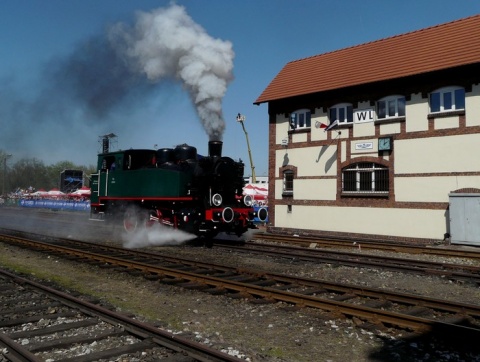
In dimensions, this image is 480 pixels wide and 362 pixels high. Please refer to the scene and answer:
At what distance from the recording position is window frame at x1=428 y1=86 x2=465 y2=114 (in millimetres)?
15961

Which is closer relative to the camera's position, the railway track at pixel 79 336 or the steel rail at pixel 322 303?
the railway track at pixel 79 336

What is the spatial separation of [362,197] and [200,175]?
7.93 m

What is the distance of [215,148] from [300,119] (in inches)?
301

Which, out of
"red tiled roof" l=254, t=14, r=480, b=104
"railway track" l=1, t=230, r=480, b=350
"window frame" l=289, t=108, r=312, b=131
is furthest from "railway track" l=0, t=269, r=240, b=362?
"window frame" l=289, t=108, r=312, b=131

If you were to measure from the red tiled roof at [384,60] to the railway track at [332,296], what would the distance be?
465 inches

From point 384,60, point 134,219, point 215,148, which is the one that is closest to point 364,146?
point 384,60

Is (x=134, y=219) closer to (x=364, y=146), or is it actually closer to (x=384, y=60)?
(x=364, y=146)

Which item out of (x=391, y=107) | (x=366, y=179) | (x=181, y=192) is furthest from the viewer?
(x=366, y=179)

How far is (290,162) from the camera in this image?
21031mm

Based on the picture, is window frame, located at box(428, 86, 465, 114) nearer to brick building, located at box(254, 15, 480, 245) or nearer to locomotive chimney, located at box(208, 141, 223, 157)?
brick building, located at box(254, 15, 480, 245)

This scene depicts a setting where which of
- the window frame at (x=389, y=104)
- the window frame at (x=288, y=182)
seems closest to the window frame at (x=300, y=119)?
the window frame at (x=288, y=182)

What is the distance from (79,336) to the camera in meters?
4.97

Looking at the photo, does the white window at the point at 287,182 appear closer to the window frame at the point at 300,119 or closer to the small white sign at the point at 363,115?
the window frame at the point at 300,119

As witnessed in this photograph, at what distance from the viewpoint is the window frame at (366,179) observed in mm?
17750
